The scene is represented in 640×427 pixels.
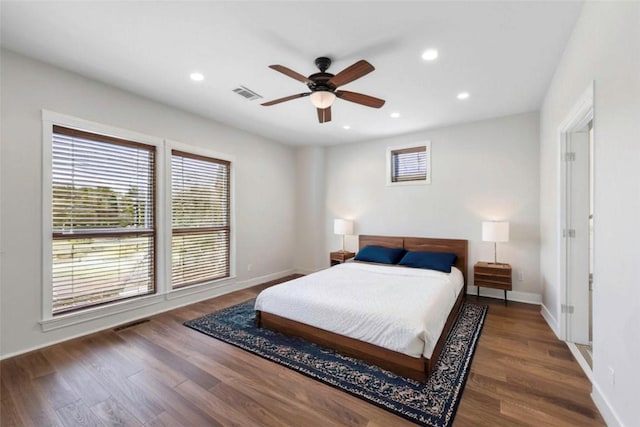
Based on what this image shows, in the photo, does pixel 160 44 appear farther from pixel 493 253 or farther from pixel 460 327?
pixel 493 253

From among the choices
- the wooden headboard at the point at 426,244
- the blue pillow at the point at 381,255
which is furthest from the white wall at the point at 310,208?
the blue pillow at the point at 381,255

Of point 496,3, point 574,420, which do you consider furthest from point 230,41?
point 574,420

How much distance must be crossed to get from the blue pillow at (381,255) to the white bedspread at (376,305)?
76 centimetres

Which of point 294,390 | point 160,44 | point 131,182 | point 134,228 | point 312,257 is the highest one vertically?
point 160,44

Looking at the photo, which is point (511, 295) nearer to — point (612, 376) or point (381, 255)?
point (381, 255)

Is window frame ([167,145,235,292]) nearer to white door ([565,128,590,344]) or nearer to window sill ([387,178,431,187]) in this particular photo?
window sill ([387,178,431,187])

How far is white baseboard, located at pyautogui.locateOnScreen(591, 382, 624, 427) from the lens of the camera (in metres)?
1.57

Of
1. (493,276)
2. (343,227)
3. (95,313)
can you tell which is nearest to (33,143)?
(95,313)

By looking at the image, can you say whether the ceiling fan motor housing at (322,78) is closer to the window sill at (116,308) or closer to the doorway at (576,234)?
the doorway at (576,234)

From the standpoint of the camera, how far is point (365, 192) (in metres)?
5.45

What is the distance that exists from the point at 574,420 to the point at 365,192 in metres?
4.19

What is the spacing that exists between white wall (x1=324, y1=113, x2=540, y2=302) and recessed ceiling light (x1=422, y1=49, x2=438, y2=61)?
7.57ft

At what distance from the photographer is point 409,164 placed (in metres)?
5.05

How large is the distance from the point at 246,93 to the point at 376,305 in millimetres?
2901
